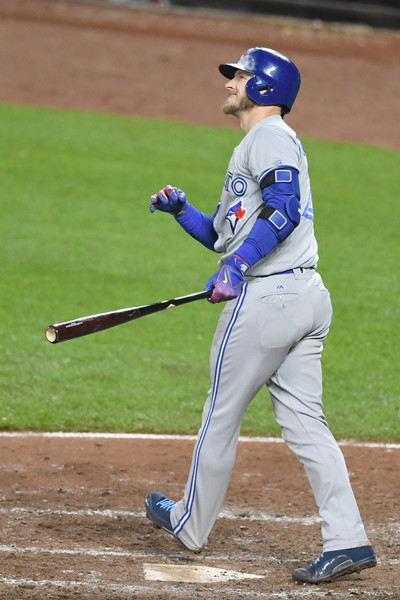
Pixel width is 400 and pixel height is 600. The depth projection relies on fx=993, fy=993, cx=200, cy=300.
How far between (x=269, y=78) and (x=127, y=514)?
2.17 metres

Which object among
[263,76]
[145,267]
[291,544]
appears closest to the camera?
[263,76]

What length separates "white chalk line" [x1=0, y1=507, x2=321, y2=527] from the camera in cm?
473

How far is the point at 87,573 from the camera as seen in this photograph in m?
3.90

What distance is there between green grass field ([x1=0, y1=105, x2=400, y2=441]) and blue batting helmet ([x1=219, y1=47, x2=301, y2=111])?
2678 millimetres

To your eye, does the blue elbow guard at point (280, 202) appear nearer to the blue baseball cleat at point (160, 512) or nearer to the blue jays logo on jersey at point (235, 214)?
the blue jays logo on jersey at point (235, 214)

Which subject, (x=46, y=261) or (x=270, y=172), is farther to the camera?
(x=46, y=261)

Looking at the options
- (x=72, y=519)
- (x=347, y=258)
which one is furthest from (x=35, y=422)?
(x=347, y=258)

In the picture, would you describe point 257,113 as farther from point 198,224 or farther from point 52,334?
point 52,334

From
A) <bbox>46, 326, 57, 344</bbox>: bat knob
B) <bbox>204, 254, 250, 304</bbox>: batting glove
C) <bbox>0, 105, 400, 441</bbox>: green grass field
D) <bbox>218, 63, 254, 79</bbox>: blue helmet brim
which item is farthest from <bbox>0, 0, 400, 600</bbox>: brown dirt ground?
<bbox>218, 63, 254, 79</bbox>: blue helmet brim

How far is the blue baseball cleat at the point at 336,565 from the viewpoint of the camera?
3.91 metres

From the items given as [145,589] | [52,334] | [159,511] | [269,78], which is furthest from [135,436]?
[269,78]

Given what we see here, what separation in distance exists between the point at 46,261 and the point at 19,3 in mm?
13443

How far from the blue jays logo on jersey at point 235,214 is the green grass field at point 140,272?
7.92 ft

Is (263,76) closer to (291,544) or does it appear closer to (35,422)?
(291,544)
